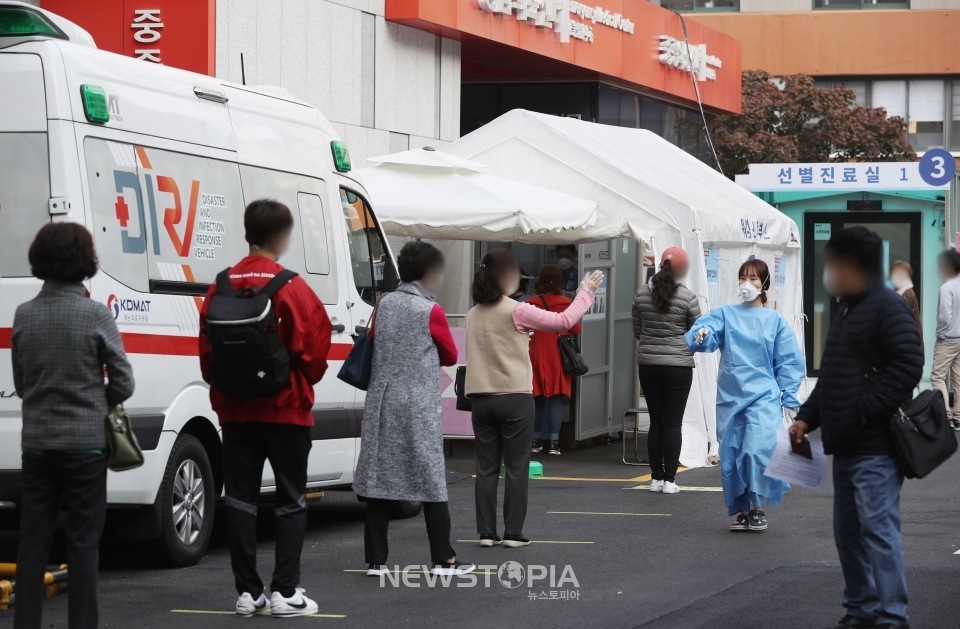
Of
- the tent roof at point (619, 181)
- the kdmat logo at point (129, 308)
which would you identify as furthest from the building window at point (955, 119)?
the kdmat logo at point (129, 308)

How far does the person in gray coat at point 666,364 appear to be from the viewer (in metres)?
11.9

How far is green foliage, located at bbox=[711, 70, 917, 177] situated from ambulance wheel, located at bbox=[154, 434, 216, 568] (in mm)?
25731

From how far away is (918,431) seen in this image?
6.23m

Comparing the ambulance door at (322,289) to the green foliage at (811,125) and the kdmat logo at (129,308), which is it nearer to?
the kdmat logo at (129,308)

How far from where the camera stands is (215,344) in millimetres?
6609

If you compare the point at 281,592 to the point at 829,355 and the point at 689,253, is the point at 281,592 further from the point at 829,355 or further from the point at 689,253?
the point at 689,253

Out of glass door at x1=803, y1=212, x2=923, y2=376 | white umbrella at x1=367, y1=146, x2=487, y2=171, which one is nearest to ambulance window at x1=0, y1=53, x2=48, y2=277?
white umbrella at x1=367, y1=146, x2=487, y2=171

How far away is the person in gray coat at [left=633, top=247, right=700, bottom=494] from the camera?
1195 centimetres

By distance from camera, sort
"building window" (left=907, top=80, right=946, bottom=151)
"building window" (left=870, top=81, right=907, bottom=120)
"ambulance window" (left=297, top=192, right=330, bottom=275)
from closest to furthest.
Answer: "ambulance window" (left=297, top=192, right=330, bottom=275), "building window" (left=907, top=80, right=946, bottom=151), "building window" (left=870, top=81, right=907, bottom=120)

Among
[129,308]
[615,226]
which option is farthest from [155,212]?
[615,226]

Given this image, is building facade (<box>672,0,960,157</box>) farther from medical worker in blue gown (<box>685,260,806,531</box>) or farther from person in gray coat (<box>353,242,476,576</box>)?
person in gray coat (<box>353,242,476,576</box>)

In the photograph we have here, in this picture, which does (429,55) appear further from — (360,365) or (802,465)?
(802,465)

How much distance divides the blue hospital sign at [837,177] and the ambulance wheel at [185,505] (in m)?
13.9

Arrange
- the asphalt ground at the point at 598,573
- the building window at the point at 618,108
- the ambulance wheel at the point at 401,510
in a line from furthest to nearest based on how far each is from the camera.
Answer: the building window at the point at 618,108 < the ambulance wheel at the point at 401,510 < the asphalt ground at the point at 598,573
